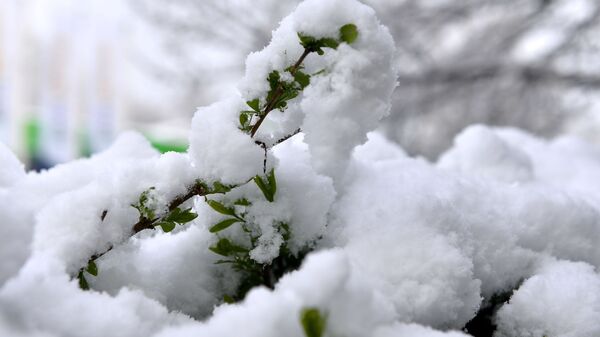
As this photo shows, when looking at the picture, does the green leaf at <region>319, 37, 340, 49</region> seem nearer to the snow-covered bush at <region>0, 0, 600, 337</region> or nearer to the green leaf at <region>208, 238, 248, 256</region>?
the snow-covered bush at <region>0, 0, 600, 337</region>

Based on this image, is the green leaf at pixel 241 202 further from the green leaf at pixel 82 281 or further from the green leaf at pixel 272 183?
the green leaf at pixel 82 281

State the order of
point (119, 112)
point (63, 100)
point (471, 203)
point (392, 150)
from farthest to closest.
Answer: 1. point (119, 112)
2. point (63, 100)
3. point (392, 150)
4. point (471, 203)

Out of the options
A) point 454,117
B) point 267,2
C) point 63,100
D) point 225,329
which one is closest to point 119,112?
point 63,100

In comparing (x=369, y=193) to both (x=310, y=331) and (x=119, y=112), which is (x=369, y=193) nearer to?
(x=310, y=331)

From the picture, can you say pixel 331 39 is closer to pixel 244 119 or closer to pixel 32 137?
pixel 244 119

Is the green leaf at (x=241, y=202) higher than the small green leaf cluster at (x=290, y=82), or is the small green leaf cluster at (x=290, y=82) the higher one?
the small green leaf cluster at (x=290, y=82)

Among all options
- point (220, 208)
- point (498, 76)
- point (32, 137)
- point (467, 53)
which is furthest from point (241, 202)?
point (32, 137)

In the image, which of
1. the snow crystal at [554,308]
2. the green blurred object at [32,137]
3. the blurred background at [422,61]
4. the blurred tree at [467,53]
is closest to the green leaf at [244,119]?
the snow crystal at [554,308]
